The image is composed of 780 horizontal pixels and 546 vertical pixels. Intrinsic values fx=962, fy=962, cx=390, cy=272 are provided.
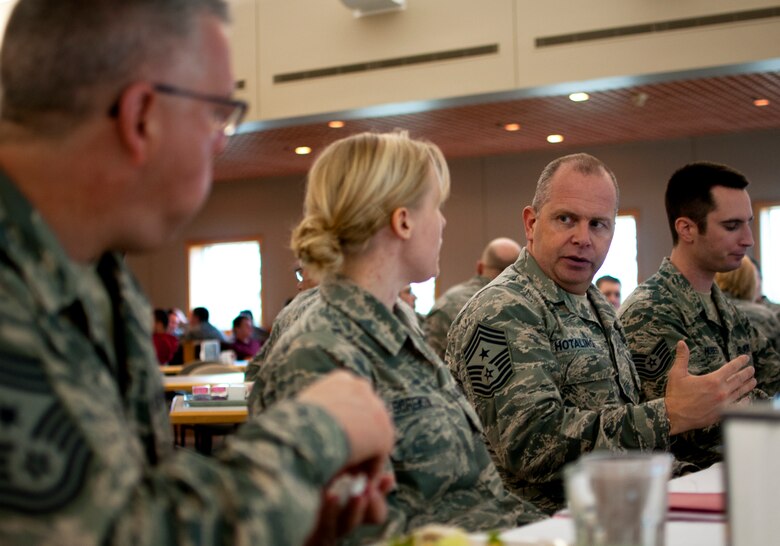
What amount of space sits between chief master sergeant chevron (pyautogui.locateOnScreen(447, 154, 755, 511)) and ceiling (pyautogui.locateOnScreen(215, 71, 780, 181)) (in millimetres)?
5394

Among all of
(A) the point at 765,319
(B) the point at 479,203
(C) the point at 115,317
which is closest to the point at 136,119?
(C) the point at 115,317

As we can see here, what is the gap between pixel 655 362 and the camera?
346 cm

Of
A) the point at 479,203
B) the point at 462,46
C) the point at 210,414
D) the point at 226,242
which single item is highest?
the point at 462,46

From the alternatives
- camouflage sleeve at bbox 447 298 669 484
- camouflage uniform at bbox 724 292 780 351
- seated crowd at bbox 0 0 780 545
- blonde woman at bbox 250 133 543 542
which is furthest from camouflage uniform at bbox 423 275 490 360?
blonde woman at bbox 250 133 543 542

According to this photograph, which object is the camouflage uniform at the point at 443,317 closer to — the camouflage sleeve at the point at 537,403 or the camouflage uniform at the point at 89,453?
the camouflage sleeve at the point at 537,403

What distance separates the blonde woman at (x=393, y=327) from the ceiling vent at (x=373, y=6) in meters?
6.97

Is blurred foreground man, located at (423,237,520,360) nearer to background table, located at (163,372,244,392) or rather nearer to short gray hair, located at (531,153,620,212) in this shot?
background table, located at (163,372,244,392)

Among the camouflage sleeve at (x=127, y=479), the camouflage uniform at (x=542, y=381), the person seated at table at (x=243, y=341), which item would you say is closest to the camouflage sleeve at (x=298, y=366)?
the camouflage sleeve at (x=127, y=479)

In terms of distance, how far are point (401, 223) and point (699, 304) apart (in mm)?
1999

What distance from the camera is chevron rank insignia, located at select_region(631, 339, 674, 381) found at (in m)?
3.45

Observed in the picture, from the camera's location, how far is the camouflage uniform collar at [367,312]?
196 cm

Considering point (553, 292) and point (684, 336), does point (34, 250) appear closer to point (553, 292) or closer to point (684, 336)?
point (553, 292)

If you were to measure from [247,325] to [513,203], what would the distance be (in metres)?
4.33

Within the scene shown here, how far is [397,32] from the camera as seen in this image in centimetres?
900
